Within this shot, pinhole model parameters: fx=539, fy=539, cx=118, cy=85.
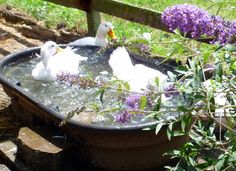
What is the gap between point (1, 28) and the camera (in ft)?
19.2

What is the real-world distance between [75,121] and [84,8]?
8.59 ft

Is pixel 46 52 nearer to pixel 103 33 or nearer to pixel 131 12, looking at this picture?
pixel 103 33

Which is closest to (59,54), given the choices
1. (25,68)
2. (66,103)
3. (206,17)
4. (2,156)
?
(25,68)

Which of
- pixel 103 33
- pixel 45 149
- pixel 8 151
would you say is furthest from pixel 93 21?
pixel 45 149

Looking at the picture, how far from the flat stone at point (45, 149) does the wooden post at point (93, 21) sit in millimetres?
2377

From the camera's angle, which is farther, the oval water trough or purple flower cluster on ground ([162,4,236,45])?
the oval water trough

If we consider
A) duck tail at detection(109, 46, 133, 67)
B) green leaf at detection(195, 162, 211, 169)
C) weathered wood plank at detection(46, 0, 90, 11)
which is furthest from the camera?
weathered wood plank at detection(46, 0, 90, 11)

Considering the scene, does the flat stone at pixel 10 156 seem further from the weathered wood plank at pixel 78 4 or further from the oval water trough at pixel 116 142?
the weathered wood plank at pixel 78 4

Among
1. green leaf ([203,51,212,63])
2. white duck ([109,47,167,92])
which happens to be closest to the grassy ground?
white duck ([109,47,167,92])

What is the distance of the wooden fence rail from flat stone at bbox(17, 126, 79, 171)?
150 centimetres

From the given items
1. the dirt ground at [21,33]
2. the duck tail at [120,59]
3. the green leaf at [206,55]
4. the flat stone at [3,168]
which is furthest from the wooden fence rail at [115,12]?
the green leaf at [206,55]

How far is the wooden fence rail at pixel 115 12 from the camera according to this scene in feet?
14.1

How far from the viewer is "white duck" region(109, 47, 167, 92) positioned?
2.94 meters

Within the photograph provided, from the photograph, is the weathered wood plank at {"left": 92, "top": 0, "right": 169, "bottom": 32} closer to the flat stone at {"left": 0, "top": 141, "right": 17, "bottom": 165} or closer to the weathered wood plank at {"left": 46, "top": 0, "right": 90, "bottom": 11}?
the weathered wood plank at {"left": 46, "top": 0, "right": 90, "bottom": 11}
